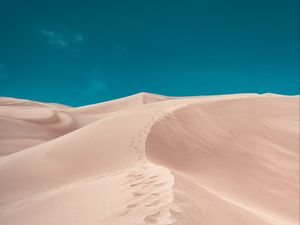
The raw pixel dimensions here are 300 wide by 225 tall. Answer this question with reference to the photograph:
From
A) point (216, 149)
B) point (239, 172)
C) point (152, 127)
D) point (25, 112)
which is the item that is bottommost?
point (239, 172)

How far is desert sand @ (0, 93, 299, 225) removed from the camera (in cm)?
332

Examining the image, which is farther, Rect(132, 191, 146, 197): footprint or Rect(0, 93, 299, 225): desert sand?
Rect(132, 191, 146, 197): footprint

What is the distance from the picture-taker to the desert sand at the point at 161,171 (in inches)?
131

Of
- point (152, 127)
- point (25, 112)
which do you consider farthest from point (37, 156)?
point (25, 112)

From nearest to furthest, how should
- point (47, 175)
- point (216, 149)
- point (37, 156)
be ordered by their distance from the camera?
1. point (47, 175)
2. point (37, 156)
3. point (216, 149)

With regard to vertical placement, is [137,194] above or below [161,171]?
below

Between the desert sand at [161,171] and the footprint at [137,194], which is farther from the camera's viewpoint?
the footprint at [137,194]

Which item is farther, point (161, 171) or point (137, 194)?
point (161, 171)

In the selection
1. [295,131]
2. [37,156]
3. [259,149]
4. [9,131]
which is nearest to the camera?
[37,156]

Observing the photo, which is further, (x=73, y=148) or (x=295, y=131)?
(x=295, y=131)

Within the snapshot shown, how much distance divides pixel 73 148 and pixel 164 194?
487 centimetres

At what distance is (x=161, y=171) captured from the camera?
14.9 ft

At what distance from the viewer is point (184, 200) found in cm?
313

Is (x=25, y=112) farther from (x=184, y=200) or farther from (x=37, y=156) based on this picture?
(x=184, y=200)
